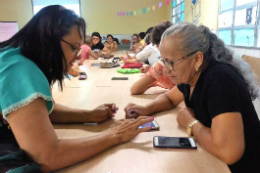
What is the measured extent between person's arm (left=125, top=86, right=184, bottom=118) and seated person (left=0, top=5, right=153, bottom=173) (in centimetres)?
27

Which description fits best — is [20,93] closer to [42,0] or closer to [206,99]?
[206,99]

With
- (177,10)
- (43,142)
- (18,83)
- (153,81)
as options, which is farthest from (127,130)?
(177,10)

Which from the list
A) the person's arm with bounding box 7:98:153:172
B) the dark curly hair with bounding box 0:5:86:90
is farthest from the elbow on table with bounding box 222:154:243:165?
the dark curly hair with bounding box 0:5:86:90

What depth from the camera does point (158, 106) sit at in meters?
1.29

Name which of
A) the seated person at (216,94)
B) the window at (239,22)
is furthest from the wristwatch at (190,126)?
the window at (239,22)

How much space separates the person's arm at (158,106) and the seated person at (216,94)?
23 cm

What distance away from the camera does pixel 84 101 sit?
1544 millimetres

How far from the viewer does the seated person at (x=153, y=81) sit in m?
1.72

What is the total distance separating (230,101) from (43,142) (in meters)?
0.66

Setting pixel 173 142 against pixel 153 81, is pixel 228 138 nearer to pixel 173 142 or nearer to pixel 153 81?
Result: pixel 173 142

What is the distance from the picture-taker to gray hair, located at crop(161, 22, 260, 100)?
0.90 meters

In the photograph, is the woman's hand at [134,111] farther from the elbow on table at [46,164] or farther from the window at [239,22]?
the window at [239,22]

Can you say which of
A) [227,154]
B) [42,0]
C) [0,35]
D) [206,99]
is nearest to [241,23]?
[206,99]

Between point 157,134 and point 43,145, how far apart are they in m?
0.52
